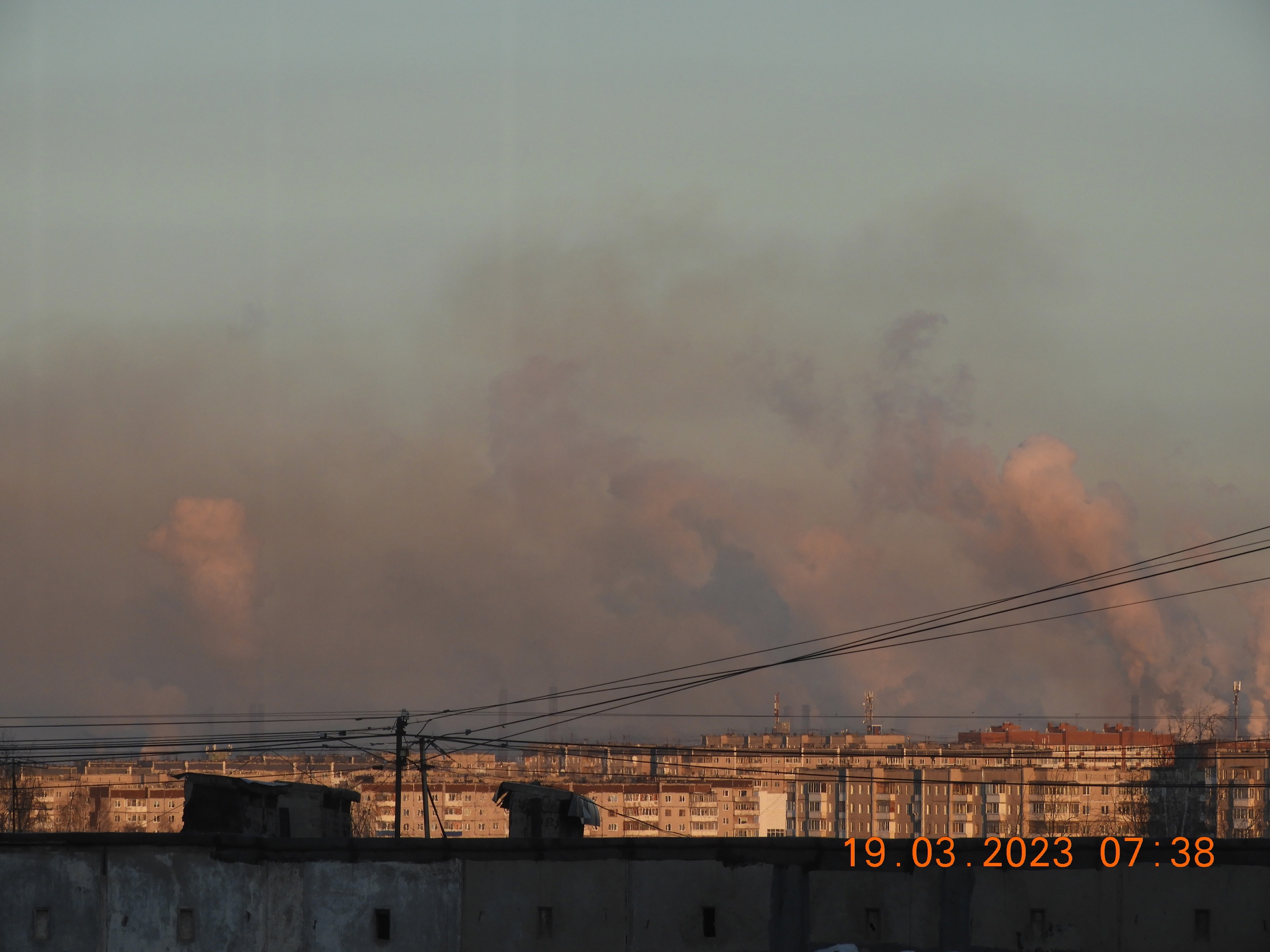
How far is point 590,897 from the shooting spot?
34.6m

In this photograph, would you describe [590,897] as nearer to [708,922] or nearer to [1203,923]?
[708,922]

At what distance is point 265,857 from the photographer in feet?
116

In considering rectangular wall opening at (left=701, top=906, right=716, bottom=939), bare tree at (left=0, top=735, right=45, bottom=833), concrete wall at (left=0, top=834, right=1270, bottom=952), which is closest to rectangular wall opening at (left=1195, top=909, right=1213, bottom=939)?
concrete wall at (left=0, top=834, right=1270, bottom=952)

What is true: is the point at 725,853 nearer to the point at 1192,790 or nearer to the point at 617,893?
the point at 617,893

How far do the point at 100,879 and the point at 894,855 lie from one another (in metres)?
16.9

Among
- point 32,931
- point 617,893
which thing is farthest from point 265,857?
point 617,893

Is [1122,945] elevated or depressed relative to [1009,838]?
depressed

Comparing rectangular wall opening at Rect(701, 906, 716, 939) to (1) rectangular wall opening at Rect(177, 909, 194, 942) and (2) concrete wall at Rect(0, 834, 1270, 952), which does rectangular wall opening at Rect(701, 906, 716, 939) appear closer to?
(2) concrete wall at Rect(0, 834, 1270, 952)

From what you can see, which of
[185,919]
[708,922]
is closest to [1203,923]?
[708,922]
